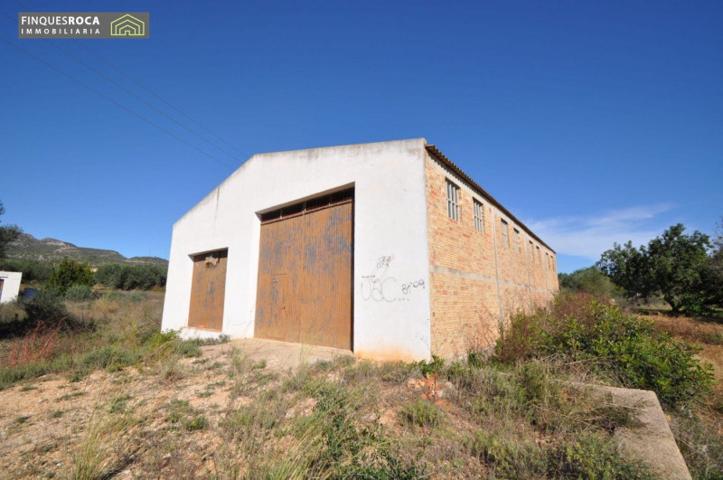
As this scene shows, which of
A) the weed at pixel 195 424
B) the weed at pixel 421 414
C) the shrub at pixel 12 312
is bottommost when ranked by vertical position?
the weed at pixel 195 424

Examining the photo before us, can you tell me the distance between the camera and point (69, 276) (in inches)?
1129

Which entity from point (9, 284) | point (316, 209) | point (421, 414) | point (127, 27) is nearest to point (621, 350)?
point (421, 414)

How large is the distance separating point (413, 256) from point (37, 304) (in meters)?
19.0

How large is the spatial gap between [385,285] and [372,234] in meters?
1.26

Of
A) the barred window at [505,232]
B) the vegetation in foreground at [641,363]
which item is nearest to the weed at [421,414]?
the vegetation in foreground at [641,363]

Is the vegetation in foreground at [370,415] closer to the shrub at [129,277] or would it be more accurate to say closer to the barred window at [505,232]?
the barred window at [505,232]

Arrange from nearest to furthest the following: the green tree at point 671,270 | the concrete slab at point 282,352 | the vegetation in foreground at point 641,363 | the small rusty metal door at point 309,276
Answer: the vegetation in foreground at point 641,363 < the concrete slab at point 282,352 < the small rusty metal door at point 309,276 < the green tree at point 671,270

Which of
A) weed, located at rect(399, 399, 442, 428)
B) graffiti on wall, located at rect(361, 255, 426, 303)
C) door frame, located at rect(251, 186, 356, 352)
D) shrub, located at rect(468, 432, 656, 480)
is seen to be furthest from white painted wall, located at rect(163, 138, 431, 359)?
shrub, located at rect(468, 432, 656, 480)

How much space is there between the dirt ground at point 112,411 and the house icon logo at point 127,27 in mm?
8738

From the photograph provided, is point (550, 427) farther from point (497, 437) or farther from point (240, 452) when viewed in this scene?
point (240, 452)

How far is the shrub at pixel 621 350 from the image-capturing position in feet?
15.8

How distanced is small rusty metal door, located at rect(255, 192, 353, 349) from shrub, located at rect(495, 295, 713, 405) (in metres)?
4.03

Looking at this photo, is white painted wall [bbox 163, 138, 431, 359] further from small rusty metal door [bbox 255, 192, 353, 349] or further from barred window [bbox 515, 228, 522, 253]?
barred window [bbox 515, 228, 522, 253]

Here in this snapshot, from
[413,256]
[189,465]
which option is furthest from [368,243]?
[189,465]
